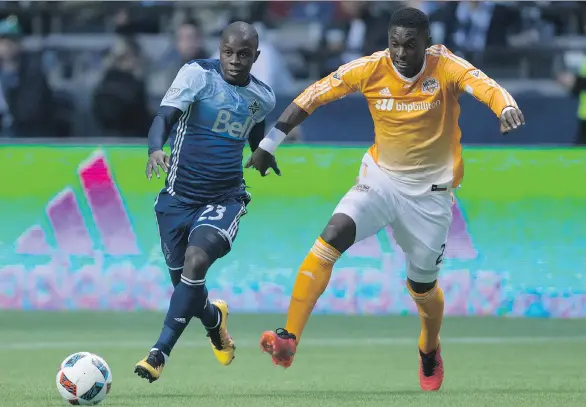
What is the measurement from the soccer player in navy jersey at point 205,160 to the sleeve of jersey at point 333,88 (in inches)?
20.0

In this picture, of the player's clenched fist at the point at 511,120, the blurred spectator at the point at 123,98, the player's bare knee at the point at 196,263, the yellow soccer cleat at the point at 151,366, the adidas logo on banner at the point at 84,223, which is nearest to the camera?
the player's clenched fist at the point at 511,120

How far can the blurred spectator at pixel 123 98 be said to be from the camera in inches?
542

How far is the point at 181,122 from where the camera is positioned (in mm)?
8422

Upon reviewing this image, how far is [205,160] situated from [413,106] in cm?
133

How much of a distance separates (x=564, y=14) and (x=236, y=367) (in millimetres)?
7130

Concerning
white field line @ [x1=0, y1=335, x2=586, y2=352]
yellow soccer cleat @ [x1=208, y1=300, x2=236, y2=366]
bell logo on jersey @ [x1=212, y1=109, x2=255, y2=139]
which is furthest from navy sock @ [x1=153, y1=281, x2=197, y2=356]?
white field line @ [x1=0, y1=335, x2=586, y2=352]

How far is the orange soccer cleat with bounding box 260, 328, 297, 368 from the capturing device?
7379mm

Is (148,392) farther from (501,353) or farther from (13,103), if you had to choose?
(13,103)

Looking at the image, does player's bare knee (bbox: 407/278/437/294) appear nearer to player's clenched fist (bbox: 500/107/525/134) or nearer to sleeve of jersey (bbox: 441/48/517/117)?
sleeve of jersey (bbox: 441/48/517/117)

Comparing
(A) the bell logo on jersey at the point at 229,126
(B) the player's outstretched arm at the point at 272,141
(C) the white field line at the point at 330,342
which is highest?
(B) the player's outstretched arm at the point at 272,141

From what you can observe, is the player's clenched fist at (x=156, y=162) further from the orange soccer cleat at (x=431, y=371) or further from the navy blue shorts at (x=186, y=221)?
the orange soccer cleat at (x=431, y=371)

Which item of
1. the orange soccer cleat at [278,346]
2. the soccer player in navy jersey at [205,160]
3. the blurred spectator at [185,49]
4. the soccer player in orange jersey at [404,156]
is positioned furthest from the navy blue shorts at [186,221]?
the blurred spectator at [185,49]

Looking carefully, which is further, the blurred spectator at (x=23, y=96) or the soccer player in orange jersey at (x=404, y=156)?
the blurred spectator at (x=23, y=96)

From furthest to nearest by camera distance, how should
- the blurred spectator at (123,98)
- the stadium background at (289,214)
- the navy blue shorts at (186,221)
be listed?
the blurred spectator at (123,98), the stadium background at (289,214), the navy blue shorts at (186,221)
